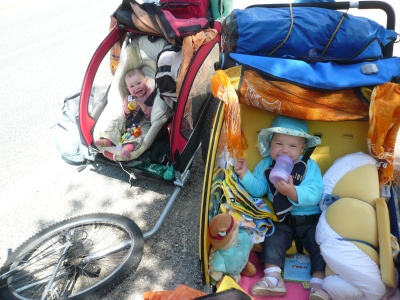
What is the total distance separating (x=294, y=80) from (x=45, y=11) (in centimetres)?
805

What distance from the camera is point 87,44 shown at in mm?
5891

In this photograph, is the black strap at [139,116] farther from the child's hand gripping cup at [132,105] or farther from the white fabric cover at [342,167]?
the white fabric cover at [342,167]

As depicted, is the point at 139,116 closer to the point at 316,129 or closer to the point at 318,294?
the point at 316,129

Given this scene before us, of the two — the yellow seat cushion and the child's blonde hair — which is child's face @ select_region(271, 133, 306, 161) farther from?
the child's blonde hair

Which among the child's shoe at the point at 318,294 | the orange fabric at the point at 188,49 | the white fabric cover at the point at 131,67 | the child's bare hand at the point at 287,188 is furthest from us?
the white fabric cover at the point at 131,67

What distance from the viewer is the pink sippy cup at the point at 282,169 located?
1958mm

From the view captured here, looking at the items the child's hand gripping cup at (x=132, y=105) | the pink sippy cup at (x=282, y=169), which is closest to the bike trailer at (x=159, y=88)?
the child's hand gripping cup at (x=132, y=105)

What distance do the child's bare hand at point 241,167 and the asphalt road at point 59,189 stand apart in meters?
0.67

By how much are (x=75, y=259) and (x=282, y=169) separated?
1.46 m

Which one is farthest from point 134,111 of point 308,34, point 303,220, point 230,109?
point 303,220

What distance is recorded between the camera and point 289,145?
2098 millimetres

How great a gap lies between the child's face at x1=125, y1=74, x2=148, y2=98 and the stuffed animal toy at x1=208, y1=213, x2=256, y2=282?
5.31 feet

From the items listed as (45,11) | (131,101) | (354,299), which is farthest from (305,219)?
(45,11)

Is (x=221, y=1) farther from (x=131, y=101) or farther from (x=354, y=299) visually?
(x=354, y=299)
